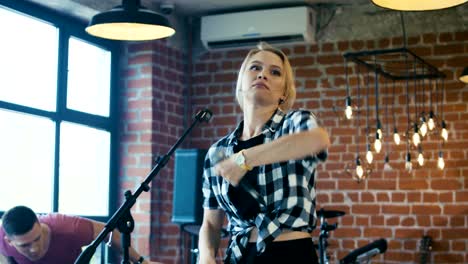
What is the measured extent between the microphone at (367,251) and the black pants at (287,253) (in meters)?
3.47

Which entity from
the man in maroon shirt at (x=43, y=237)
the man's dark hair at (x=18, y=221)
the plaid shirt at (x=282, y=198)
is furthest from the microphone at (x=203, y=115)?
the man's dark hair at (x=18, y=221)

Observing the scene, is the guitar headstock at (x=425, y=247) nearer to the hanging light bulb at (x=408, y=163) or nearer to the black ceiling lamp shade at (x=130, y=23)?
the hanging light bulb at (x=408, y=163)

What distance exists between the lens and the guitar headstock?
5602 millimetres

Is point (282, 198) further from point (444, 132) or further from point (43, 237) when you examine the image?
point (444, 132)

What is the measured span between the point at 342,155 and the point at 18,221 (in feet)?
8.72

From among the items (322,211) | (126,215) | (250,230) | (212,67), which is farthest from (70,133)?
(250,230)

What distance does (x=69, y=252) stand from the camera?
4.58 meters

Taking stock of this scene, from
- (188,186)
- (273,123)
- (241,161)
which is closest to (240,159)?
(241,161)

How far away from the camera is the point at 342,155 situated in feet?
19.6

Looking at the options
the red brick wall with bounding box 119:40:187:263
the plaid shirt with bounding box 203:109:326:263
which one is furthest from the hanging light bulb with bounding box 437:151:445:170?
the plaid shirt with bounding box 203:109:326:263

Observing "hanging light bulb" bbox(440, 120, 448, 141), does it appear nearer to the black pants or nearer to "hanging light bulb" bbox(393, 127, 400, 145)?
"hanging light bulb" bbox(393, 127, 400, 145)

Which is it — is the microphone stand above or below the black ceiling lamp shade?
below

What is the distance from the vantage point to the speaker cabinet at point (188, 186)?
523 cm

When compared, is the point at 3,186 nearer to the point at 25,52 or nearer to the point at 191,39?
the point at 25,52
